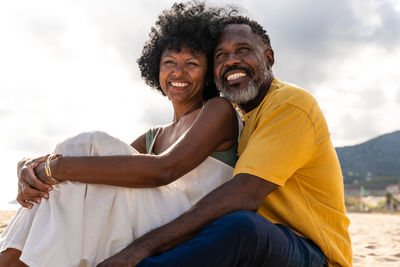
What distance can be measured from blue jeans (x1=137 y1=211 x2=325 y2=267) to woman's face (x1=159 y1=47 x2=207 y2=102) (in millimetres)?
1645

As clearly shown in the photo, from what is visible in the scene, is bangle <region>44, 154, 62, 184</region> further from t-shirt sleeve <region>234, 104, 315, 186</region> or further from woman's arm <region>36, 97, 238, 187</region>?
t-shirt sleeve <region>234, 104, 315, 186</region>

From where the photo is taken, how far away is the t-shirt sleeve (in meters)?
2.49

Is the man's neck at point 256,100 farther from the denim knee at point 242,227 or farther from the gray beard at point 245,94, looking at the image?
the denim knee at point 242,227

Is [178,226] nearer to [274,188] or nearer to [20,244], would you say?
[274,188]

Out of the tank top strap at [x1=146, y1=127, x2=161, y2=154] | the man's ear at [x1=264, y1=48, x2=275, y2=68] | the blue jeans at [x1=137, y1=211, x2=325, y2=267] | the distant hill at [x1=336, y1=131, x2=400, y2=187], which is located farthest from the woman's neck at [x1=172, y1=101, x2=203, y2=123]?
the distant hill at [x1=336, y1=131, x2=400, y2=187]

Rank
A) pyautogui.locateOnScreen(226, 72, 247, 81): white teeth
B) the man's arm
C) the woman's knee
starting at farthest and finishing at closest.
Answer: pyautogui.locateOnScreen(226, 72, 247, 81): white teeth
the woman's knee
the man's arm

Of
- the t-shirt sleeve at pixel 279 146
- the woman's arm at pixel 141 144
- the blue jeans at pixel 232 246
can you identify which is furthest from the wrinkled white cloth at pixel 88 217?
the woman's arm at pixel 141 144

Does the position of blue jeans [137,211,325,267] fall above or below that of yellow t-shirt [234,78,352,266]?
below

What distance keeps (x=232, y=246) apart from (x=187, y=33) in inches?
86.4

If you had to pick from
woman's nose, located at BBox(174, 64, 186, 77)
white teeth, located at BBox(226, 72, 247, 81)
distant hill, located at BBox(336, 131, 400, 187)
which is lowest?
white teeth, located at BBox(226, 72, 247, 81)

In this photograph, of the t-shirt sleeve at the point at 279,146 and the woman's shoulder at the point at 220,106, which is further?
the woman's shoulder at the point at 220,106

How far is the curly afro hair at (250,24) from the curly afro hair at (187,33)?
0.23ft

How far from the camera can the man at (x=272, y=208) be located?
2115 millimetres

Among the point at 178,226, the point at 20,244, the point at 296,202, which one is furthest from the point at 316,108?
the point at 20,244
